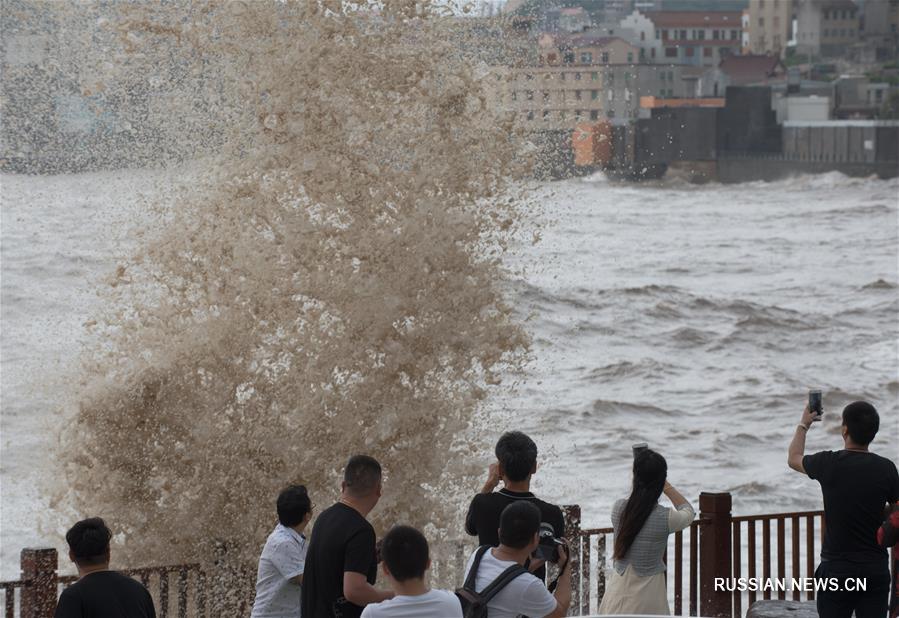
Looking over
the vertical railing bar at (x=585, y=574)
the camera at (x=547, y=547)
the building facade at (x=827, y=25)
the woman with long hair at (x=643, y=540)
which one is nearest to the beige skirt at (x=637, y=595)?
the woman with long hair at (x=643, y=540)

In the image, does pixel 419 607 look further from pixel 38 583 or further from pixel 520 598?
pixel 38 583

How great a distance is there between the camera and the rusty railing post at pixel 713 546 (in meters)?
7.42

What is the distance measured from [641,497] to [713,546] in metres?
2.40

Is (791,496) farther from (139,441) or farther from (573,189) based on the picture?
(573,189)

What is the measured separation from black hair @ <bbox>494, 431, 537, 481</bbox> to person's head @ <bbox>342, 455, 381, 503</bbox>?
0.48 metres

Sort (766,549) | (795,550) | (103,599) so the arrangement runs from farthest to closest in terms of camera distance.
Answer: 1. (795,550)
2. (766,549)
3. (103,599)

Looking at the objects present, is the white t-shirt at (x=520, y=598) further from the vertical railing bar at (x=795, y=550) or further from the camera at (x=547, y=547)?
the vertical railing bar at (x=795, y=550)

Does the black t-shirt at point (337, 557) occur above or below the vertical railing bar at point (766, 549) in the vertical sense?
above

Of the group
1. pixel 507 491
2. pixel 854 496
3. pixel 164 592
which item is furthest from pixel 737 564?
pixel 164 592

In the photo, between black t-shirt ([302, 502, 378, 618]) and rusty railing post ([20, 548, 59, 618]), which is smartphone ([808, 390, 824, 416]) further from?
rusty railing post ([20, 548, 59, 618])

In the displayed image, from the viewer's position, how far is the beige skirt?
5.34 meters

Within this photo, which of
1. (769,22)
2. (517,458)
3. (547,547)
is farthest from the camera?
(769,22)

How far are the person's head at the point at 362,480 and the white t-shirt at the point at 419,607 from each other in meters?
0.77

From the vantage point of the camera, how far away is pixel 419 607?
394 cm
